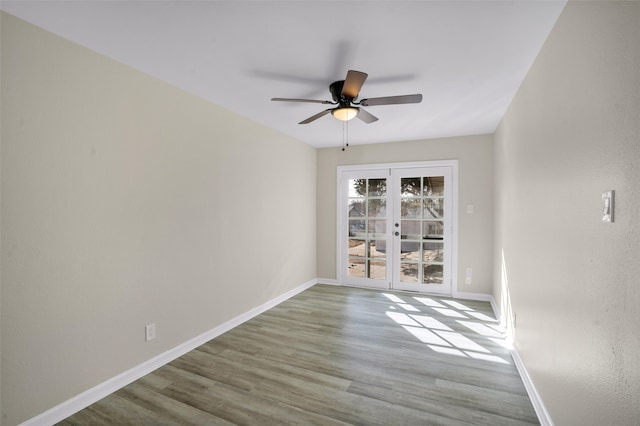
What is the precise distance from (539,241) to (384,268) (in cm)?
318

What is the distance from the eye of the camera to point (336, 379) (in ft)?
8.05

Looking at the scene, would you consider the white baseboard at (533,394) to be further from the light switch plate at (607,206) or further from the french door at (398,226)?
the french door at (398,226)

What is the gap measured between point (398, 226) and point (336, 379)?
3007 millimetres

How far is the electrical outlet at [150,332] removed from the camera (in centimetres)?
256

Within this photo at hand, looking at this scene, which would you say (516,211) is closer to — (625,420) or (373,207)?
(625,420)

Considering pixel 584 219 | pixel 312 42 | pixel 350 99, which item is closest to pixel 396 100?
pixel 350 99

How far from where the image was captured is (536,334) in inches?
84.0

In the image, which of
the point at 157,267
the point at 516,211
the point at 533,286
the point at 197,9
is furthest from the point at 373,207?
the point at 197,9

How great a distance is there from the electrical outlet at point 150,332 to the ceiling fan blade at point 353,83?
8.06ft

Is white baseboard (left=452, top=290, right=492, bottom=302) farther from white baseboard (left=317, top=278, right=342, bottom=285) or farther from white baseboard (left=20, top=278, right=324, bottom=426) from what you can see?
white baseboard (left=20, top=278, right=324, bottom=426)

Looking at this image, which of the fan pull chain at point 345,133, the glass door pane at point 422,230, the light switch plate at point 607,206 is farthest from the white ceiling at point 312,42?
the glass door pane at point 422,230

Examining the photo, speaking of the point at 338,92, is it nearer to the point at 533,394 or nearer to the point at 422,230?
the point at 533,394

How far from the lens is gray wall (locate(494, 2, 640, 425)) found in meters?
1.08

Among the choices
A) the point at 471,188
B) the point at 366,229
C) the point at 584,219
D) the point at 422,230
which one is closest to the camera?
the point at 584,219
